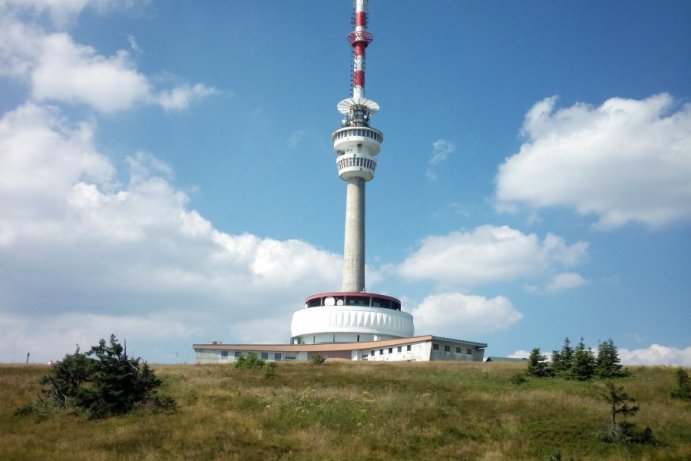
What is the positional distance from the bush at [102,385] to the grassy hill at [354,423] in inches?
45.9

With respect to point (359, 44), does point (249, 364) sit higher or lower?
lower

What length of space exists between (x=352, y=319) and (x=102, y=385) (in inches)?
2180

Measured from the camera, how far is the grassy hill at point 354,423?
2789 centimetres

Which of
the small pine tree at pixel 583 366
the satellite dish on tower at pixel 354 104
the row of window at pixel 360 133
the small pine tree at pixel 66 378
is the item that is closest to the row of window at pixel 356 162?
the row of window at pixel 360 133

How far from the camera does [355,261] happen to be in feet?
306

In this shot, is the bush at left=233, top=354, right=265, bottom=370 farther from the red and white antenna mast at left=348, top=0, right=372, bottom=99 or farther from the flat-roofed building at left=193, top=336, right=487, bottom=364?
the red and white antenna mast at left=348, top=0, right=372, bottom=99

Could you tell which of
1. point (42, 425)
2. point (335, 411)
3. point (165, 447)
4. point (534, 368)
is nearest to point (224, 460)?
point (165, 447)

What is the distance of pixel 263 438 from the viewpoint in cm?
2947

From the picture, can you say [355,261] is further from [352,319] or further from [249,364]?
[249,364]

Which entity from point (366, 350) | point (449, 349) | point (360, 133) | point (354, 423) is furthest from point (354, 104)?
point (354, 423)

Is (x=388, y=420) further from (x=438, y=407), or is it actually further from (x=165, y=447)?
(x=165, y=447)

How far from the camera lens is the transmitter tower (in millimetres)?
89375

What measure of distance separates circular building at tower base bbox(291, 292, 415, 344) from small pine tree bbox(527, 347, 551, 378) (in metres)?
39.6

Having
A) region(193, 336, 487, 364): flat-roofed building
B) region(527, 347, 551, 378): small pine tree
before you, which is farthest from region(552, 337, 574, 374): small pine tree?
region(193, 336, 487, 364): flat-roofed building
